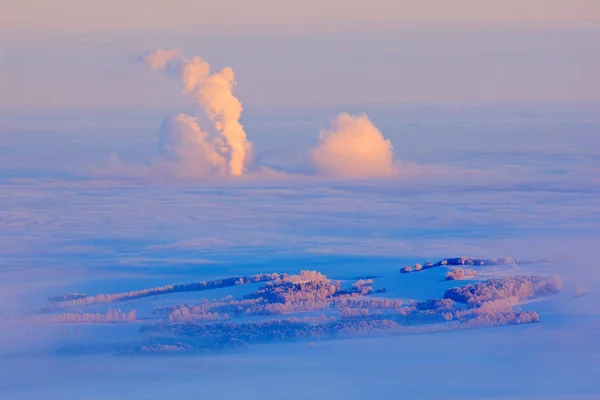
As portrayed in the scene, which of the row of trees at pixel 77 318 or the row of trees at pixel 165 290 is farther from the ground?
the row of trees at pixel 165 290

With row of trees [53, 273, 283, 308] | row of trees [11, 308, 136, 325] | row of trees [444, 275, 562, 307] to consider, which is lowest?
row of trees [11, 308, 136, 325]

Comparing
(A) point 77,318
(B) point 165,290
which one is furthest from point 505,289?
(A) point 77,318

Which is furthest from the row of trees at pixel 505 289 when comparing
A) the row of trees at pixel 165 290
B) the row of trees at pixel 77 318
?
the row of trees at pixel 77 318

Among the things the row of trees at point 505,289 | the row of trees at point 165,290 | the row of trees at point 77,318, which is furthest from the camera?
the row of trees at point 165,290

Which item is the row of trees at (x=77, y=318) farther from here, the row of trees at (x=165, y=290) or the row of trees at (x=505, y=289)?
the row of trees at (x=505, y=289)

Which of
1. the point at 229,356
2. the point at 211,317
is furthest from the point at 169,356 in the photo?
the point at 211,317

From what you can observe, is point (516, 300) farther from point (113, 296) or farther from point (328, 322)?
point (113, 296)

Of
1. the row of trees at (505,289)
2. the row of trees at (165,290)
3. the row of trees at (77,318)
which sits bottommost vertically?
the row of trees at (77,318)

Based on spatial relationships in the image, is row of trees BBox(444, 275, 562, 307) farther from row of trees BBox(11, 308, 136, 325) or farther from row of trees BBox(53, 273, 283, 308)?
row of trees BBox(11, 308, 136, 325)

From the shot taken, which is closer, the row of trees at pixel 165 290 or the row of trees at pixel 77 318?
the row of trees at pixel 77 318

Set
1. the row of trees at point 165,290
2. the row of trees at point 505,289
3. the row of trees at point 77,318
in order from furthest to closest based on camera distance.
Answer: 1. the row of trees at point 165,290
2. the row of trees at point 505,289
3. the row of trees at point 77,318

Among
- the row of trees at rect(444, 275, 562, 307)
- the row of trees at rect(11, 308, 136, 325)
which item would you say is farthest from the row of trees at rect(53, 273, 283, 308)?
the row of trees at rect(444, 275, 562, 307)

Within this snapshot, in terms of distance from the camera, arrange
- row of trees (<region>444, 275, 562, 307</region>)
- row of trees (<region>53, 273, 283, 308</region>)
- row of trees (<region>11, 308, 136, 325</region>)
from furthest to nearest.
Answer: row of trees (<region>53, 273, 283, 308</region>), row of trees (<region>444, 275, 562, 307</region>), row of trees (<region>11, 308, 136, 325</region>)
